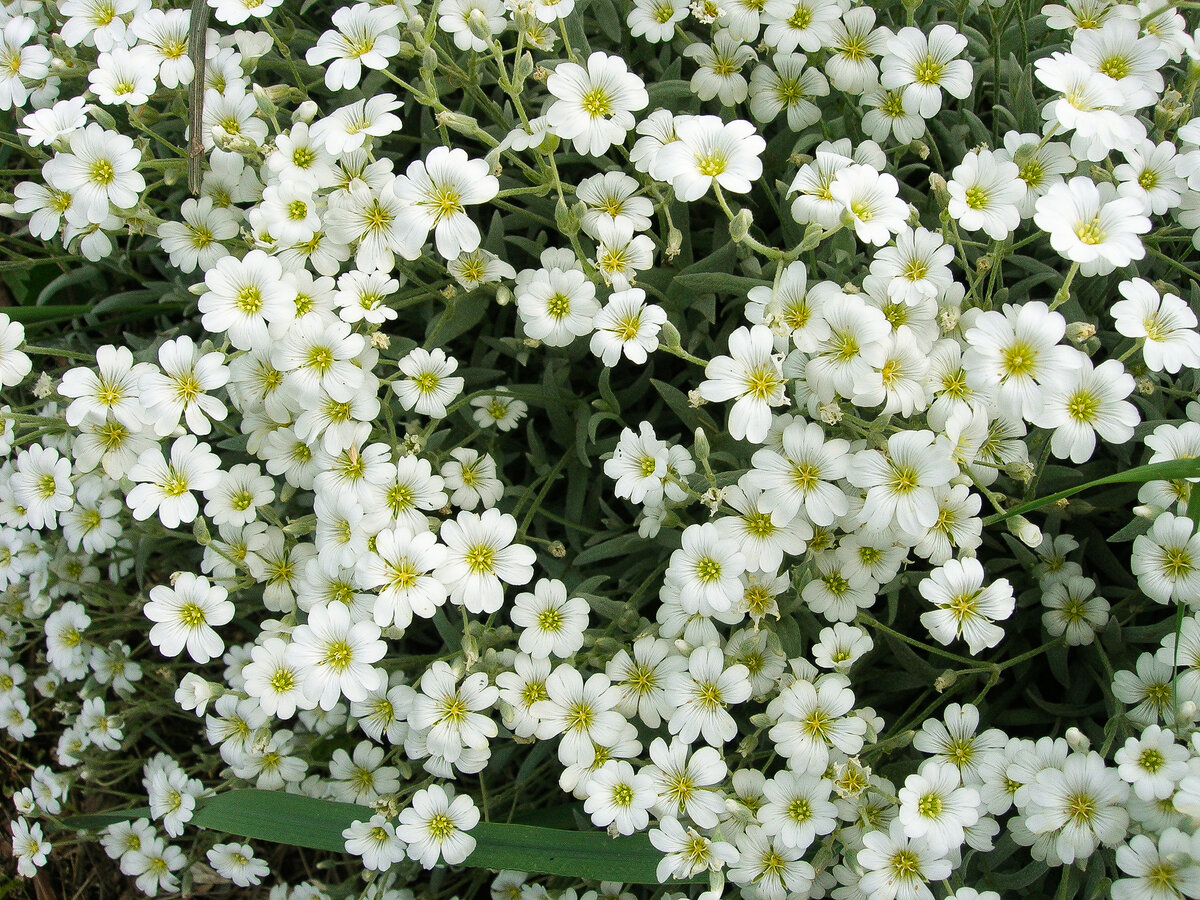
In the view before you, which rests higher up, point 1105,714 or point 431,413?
point 431,413

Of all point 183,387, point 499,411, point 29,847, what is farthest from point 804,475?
point 29,847

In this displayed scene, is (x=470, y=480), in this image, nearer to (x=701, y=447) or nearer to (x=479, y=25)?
(x=701, y=447)

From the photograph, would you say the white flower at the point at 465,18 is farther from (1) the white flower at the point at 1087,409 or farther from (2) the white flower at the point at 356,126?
(1) the white flower at the point at 1087,409

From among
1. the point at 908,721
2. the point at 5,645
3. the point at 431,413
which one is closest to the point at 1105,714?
the point at 908,721

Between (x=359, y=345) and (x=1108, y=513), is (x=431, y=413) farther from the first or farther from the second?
(x=1108, y=513)

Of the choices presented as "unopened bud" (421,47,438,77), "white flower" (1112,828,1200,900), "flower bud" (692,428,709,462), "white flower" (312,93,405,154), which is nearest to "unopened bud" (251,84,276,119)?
"white flower" (312,93,405,154)

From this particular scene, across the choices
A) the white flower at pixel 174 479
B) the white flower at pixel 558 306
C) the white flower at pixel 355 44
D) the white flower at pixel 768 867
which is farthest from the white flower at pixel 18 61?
the white flower at pixel 768 867

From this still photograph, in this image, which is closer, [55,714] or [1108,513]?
[1108,513]
